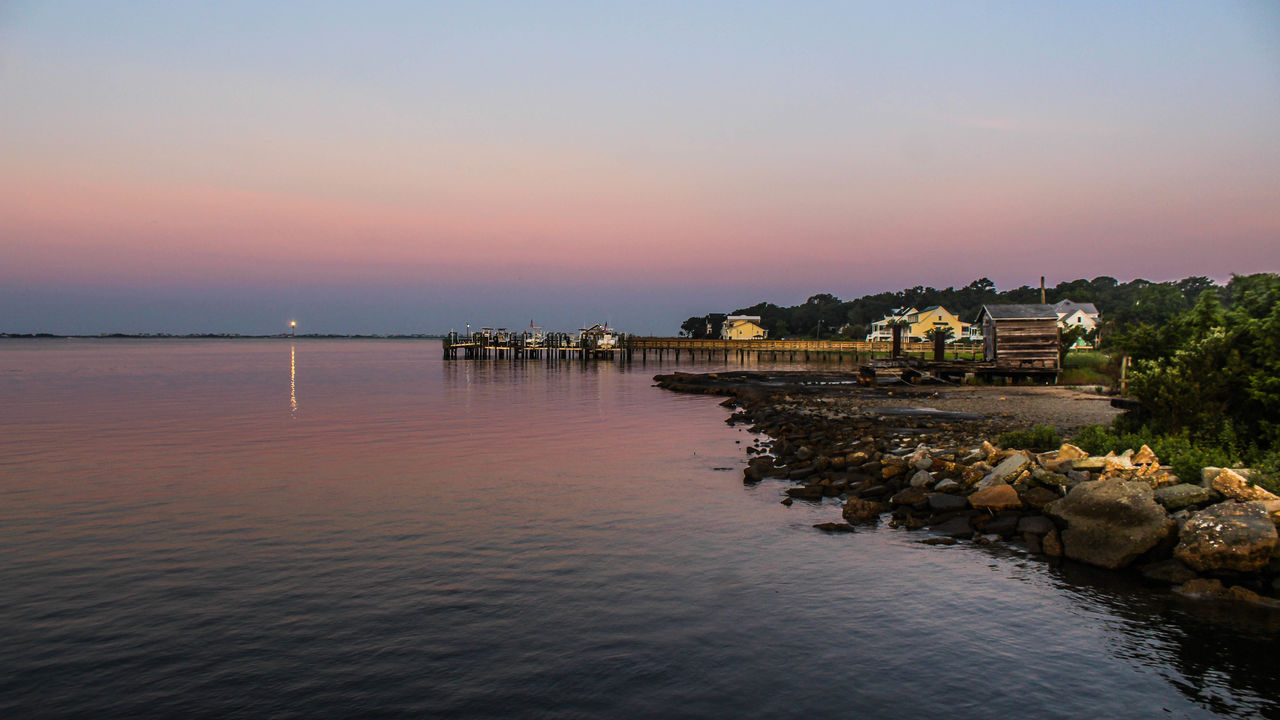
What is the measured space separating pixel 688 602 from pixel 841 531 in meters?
4.82

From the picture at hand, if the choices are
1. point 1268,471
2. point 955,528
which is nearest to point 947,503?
point 955,528

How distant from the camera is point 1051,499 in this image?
1409cm

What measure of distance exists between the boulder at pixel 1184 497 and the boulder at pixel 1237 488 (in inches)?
7.7

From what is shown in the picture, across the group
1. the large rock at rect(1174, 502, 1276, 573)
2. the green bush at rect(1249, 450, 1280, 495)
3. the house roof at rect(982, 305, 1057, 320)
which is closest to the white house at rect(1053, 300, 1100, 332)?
the house roof at rect(982, 305, 1057, 320)

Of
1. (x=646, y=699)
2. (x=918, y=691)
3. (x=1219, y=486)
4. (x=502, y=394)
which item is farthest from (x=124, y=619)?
(x=502, y=394)

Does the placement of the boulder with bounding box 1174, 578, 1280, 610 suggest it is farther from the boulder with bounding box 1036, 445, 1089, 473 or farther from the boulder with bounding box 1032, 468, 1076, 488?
the boulder with bounding box 1036, 445, 1089, 473

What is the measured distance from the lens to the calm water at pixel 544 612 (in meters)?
8.08

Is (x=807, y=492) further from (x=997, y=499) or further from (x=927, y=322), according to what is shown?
(x=927, y=322)

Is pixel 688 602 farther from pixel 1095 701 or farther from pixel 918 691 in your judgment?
pixel 1095 701

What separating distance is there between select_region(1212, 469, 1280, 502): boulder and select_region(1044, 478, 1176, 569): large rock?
984mm

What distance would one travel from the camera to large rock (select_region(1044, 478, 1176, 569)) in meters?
11.8

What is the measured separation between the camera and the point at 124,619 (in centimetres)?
1007

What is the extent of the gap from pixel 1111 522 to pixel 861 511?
440 centimetres

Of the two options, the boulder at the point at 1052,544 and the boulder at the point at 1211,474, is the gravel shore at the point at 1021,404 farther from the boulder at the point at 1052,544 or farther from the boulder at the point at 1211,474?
the boulder at the point at 1052,544
